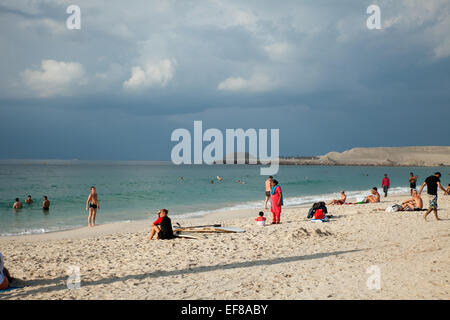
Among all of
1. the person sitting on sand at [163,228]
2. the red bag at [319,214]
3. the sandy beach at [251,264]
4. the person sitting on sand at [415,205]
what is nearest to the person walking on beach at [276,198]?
the sandy beach at [251,264]

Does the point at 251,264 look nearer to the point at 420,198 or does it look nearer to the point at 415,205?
the point at 420,198

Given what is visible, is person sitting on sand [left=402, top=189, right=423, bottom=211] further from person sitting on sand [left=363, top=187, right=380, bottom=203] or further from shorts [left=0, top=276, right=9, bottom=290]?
shorts [left=0, top=276, right=9, bottom=290]

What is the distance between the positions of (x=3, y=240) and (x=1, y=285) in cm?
735

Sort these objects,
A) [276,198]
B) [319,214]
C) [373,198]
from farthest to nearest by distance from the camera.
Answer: [373,198] → [319,214] → [276,198]

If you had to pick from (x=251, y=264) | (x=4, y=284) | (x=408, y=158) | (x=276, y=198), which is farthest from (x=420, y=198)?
(x=408, y=158)

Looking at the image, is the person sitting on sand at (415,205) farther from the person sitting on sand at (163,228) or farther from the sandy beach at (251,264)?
the person sitting on sand at (163,228)

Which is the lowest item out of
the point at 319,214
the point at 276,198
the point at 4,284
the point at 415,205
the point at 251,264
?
the point at 251,264

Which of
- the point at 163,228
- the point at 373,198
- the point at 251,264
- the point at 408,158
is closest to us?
the point at 251,264

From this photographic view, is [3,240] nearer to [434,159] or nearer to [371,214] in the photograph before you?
[371,214]

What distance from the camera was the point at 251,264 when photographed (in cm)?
682

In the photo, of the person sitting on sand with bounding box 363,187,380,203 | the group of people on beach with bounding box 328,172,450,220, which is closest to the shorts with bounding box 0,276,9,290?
the group of people on beach with bounding box 328,172,450,220

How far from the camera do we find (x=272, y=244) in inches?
Result: 342
